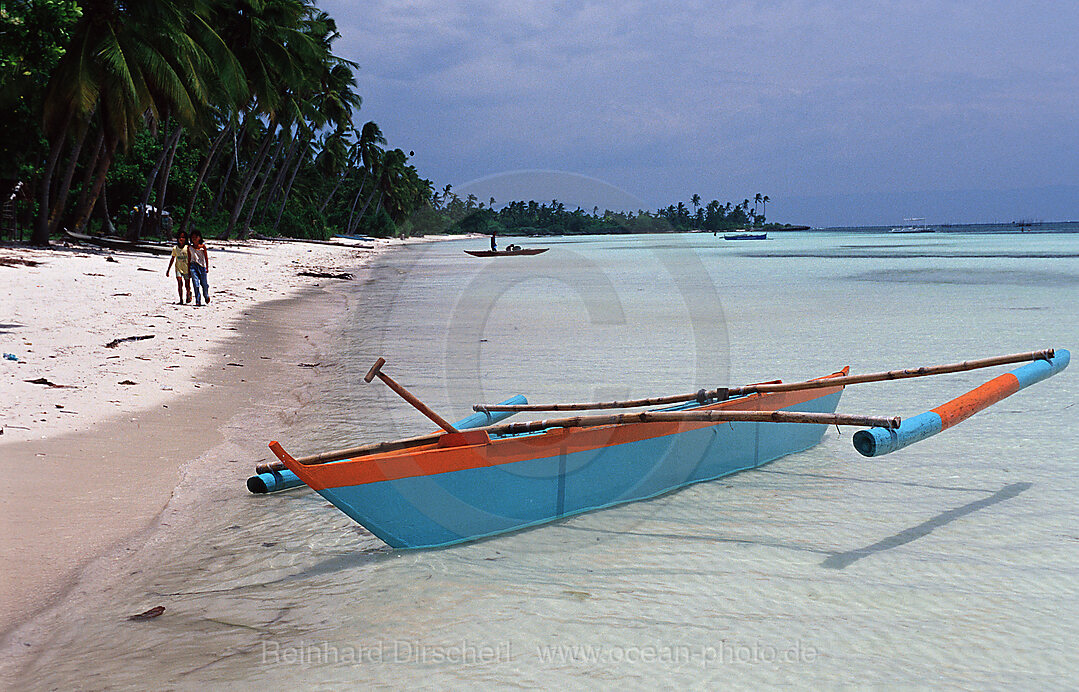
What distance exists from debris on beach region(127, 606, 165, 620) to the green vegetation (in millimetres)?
8217

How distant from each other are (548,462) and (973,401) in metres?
2.42

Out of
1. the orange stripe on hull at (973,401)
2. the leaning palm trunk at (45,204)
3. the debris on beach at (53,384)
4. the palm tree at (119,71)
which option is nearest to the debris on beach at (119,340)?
the debris on beach at (53,384)

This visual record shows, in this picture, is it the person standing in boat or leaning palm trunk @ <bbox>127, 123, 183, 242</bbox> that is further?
leaning palm trunk @ <bbox>127, 123, 183, 242</bbox>

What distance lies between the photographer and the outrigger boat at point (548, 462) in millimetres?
3820

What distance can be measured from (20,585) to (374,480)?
1518 mm

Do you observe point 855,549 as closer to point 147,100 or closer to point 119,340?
point 119,340

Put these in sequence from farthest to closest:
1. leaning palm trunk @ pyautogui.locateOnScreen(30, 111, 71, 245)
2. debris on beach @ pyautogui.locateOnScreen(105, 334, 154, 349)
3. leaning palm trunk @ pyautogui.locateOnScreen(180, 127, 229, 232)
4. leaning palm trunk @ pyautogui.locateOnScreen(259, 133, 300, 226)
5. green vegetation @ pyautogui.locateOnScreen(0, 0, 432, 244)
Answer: leaning palm trunk @ pyautogui.locateOnScreen(259, 133, 300, 226) < leaning palm trunk @ pyautogui.locateOnScreen(180, 127, 229, 232) < leaning palm trunk @ pyautogui.locateOnScreen(30, 111, 71, 245) < green vegetation @ pyautogui.locateOnScreen(0, 0, 432, 244) < debris on beach @ pyautogui.locateOnScreen(105, 334, 154, 349)

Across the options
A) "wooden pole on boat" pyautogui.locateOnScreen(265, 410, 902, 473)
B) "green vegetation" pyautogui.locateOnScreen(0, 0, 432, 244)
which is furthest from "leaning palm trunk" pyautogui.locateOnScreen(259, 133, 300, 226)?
"wooden pole on boat" pyautogui.locateOnScreen(265, 410, 902, 473)

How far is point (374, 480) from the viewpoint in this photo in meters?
3.75

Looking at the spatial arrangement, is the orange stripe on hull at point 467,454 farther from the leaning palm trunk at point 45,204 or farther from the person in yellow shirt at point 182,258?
the leaning palm trunk at point 45,204

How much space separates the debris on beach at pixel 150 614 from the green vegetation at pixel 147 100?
8.22 meters

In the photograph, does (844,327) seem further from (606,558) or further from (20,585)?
(20,585)

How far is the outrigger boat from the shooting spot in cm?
382

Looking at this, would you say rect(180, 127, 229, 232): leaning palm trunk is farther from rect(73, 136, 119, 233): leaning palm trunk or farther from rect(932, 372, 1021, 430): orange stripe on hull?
rect(932, 372, 1021, 430): orange stripe on hull
